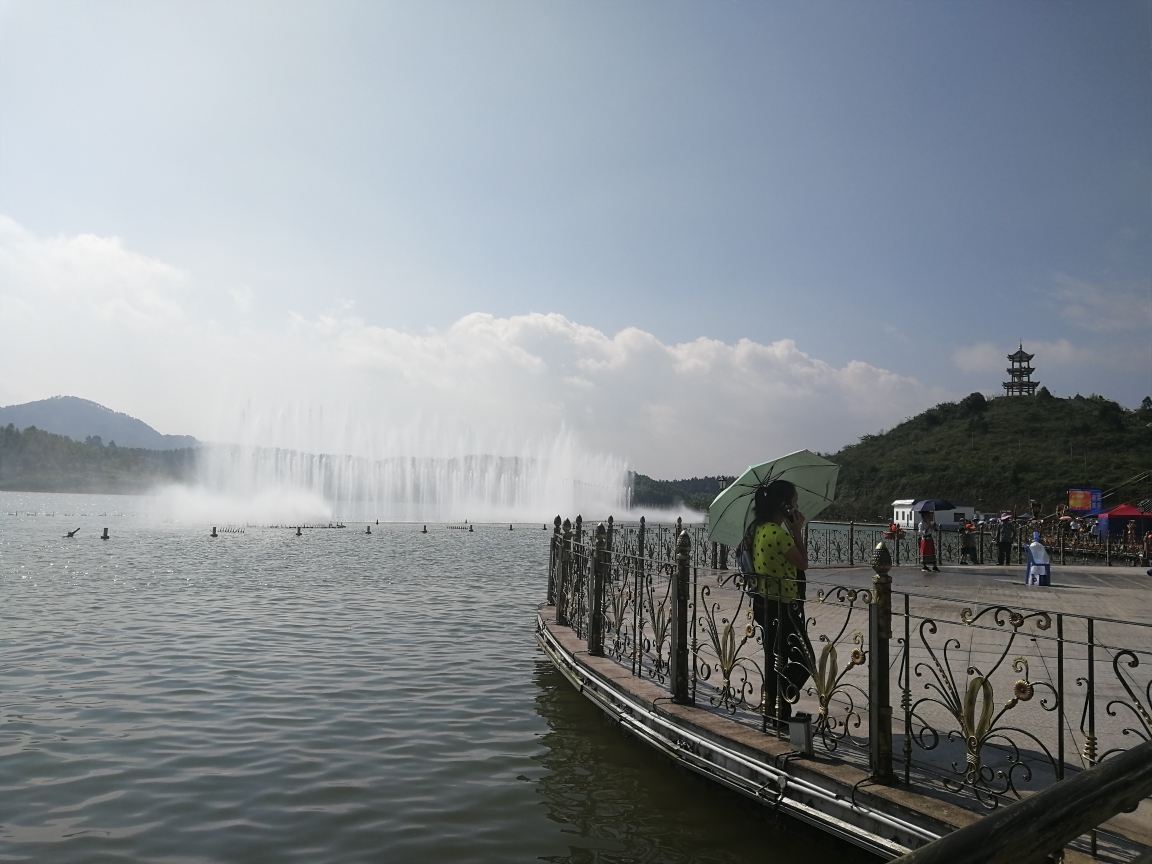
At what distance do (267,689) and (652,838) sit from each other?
6.77 m

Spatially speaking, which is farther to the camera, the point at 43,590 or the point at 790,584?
the point at 43,590

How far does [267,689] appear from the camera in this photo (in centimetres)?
1098

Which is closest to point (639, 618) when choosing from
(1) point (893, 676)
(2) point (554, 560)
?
(1) point (893, 676)

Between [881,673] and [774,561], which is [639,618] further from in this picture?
[881,673]

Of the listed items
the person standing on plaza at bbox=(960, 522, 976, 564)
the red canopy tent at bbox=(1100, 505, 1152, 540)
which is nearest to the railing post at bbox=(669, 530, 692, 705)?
the person standing on plaza at bbox=(960, 522, 976, 564)

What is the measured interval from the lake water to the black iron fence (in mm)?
955

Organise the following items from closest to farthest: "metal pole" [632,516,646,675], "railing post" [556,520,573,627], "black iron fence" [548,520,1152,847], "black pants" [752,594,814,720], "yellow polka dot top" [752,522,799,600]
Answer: "black iron fence" [548,520,1152,847], "black pants" [752,594,814,720], "yellow polka dot top" [752,522,799,600], "metal pole" [632,516,646,675], "railing post" [556,520,573,627]

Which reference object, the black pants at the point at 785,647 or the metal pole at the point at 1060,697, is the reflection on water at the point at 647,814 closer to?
the black pants at the point at 785,647

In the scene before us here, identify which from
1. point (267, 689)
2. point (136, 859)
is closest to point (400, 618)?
point (267, 689)

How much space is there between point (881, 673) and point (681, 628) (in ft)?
8.88

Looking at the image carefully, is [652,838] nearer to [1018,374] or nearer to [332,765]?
[332,765]

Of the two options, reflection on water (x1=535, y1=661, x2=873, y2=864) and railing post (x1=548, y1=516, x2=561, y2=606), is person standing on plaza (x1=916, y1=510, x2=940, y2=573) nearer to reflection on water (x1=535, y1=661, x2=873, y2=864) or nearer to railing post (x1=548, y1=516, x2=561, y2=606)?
railing post (x1=548, y1=516, x2=561, y2=606)

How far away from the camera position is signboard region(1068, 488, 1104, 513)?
51406mm

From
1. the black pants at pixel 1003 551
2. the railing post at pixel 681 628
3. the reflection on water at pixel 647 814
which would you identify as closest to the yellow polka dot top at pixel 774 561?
the railing post at pixel 681 628
